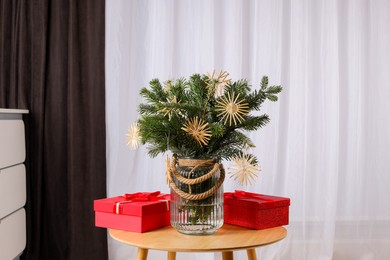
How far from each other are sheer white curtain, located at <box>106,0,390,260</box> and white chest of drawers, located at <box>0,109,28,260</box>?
444 millimetres

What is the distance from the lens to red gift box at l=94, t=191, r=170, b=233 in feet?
4.84

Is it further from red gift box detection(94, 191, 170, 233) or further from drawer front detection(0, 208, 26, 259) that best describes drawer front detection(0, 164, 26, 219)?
red gift box detection(94, 191, 170, 233)

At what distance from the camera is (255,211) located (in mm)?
1514

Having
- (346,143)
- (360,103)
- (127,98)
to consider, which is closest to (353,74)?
→ (360,103)

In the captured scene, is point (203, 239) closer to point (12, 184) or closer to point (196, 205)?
point (196, 205)

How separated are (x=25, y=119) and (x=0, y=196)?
1.80ft

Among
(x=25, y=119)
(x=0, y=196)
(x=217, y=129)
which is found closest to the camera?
(x=217, y=129)

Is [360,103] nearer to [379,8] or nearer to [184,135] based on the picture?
[379,8]

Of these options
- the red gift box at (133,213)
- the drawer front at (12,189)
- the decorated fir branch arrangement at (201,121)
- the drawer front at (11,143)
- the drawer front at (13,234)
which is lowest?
the drawer front at (13,234)

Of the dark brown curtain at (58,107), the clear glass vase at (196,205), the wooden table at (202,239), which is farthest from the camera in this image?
the dark brown curtain at (58,107)

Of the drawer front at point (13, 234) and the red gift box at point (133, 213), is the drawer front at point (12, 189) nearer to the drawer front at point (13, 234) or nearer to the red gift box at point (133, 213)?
the drawer front at point (13, 234)

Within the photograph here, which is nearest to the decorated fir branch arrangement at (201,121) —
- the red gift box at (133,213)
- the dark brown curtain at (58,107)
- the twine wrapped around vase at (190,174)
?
the twine wrapped around vase at (190,174)

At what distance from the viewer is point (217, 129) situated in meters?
1.40

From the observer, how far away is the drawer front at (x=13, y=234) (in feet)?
7.35
